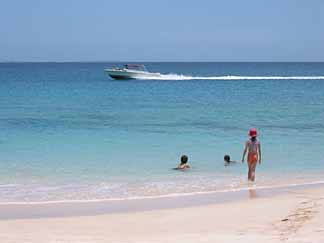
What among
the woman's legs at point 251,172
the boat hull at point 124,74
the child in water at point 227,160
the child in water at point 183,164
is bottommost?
the woman's legs at point 251,172

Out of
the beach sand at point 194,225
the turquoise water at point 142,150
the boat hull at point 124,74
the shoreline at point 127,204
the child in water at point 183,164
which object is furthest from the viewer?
the boat hull at point 124,74

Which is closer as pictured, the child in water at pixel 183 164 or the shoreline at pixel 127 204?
the shoreline at pixel 127 204

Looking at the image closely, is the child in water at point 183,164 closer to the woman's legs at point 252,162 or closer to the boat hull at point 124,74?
the woman's legs at point 252,162

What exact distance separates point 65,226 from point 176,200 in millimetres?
3016

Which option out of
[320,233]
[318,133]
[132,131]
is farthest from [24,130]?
[320,233]

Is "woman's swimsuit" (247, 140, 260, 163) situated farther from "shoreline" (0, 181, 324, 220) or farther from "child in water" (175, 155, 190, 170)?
"child in water" (175, 155, 190, 170)

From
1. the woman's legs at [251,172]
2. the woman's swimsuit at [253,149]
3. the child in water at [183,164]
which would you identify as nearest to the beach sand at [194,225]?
the woman's swimsuit at [253,149]

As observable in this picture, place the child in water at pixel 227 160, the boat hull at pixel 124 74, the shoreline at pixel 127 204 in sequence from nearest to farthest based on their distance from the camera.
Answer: the shoreline at pixel 127 204 < the child in water at pixel 227 160 < the boat hull at pixel 124 74

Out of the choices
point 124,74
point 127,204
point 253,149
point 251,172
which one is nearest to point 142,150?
point 251,172

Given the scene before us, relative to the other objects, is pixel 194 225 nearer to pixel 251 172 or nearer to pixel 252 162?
pixel 252 162

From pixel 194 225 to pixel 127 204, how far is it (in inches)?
91.9

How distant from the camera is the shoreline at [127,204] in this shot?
1112 cm

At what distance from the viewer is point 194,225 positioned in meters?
9.93

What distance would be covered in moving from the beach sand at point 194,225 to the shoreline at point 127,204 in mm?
340
